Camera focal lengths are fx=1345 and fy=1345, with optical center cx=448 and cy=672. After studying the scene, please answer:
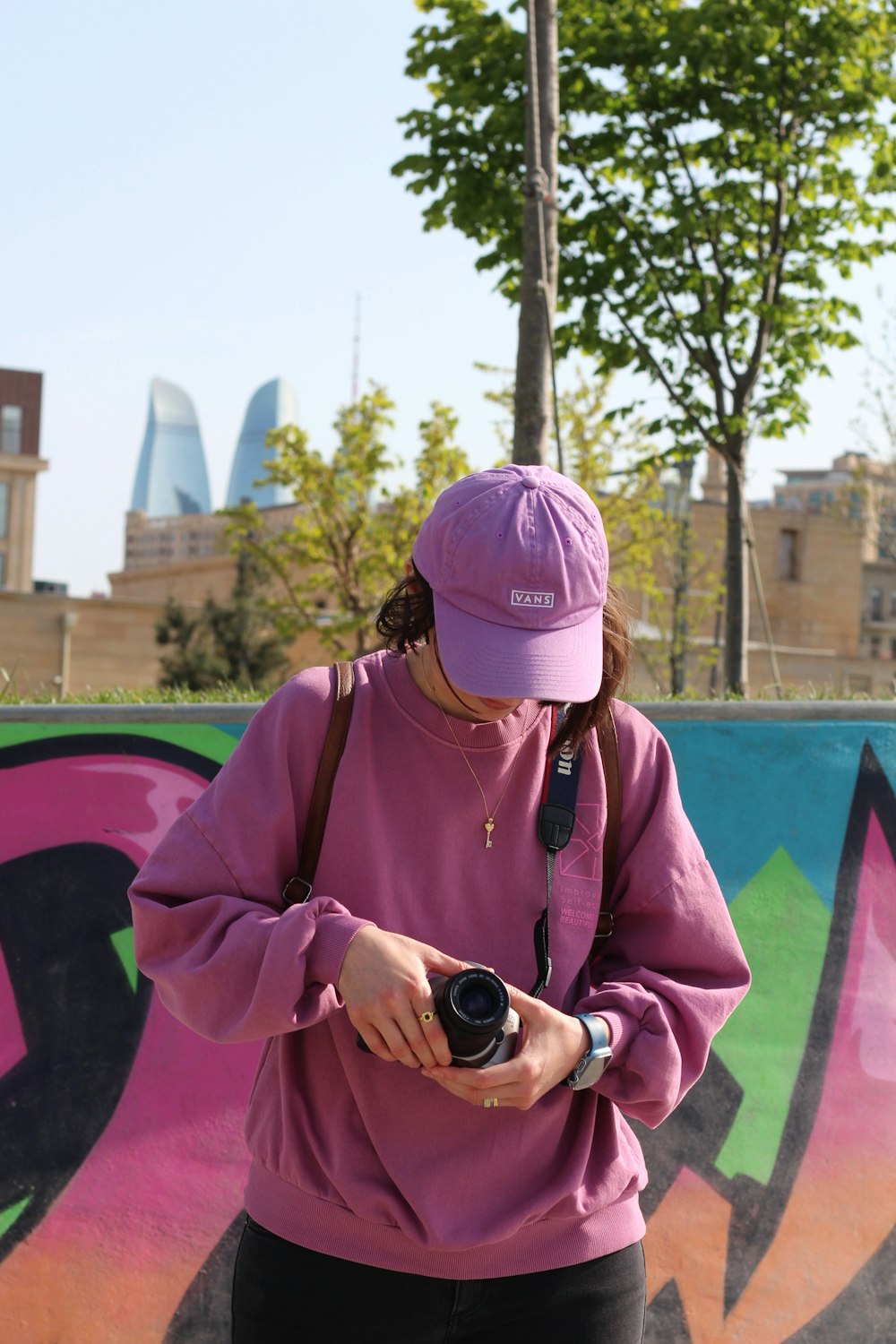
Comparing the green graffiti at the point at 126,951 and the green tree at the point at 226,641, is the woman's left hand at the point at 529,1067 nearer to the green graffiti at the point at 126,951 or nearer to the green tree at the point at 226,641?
the green graffiti at the point at 126,951

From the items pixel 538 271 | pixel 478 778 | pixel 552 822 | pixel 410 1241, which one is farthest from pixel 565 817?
pixel 538 271

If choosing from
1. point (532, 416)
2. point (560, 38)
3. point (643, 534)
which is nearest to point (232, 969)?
point (532, 416)

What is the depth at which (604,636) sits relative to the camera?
1.93 meters

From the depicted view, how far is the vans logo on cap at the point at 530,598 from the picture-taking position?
1.73 m

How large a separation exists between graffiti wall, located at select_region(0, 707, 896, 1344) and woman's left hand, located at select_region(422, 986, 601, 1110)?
1650mm

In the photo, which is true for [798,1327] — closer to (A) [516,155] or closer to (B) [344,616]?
(A) [516,155]

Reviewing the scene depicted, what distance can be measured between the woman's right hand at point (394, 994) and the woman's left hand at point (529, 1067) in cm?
5

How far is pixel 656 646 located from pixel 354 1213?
2549cm

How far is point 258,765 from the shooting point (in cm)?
183

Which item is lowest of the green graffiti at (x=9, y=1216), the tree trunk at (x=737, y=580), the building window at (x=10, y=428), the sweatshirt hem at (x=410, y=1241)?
the green graffiti at (x=9, y=1216)

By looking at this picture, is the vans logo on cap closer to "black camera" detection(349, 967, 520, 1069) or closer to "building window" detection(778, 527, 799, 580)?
"black camera" detection(349, 967, 520, 1069)

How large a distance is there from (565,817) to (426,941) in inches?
10.2

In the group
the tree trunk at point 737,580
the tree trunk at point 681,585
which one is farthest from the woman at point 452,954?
the tree trunk at point 681,585

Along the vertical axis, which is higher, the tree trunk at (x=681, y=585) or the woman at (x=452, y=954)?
the tree trunk at (x=681, y=585)
